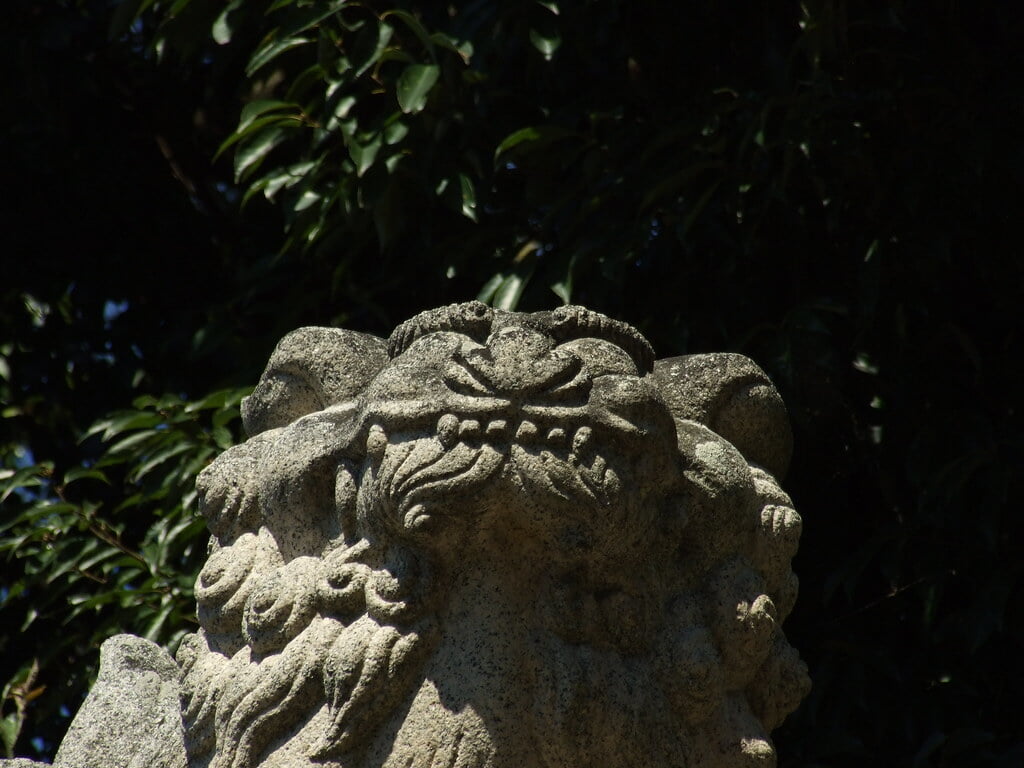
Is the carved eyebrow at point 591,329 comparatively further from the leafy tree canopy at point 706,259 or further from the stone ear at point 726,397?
the leafy tree canopy at point 706,259

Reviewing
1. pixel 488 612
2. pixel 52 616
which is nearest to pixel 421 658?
pixel 488 612

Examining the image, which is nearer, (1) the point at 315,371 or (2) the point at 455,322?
(2) the point at 455,322

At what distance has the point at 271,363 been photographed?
241 centimetres

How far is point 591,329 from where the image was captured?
2.21 meters

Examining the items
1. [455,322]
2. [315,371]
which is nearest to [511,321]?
[455,322]

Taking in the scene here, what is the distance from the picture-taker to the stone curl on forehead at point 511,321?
7.19 feet

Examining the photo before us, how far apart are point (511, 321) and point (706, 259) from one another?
5.15 feet

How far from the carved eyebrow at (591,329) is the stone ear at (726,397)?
0.08 m

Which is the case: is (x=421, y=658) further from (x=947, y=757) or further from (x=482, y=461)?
(x=947, y=757)

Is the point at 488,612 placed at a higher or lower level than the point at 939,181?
higher

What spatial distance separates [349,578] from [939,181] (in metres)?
1.94

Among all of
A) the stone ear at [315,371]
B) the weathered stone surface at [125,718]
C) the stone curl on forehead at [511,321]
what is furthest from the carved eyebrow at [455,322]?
the weathered stone surface at [125,718]

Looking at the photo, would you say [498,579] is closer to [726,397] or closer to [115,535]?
[726,397]

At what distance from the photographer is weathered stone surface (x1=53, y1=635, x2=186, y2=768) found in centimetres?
239
